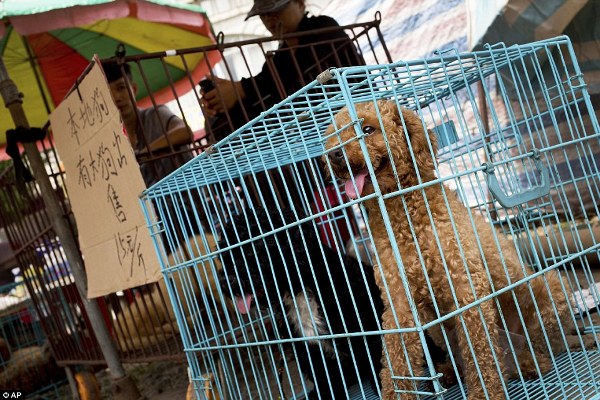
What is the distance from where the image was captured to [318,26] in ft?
12.2

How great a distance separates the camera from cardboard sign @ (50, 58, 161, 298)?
2.61 meters

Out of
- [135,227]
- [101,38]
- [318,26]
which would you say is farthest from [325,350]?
[101,38]

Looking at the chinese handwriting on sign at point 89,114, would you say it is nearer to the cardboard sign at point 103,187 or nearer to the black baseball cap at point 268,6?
the cardboard sign at point 103,187

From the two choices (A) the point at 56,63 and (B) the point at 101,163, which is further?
(A) the point at 56,63

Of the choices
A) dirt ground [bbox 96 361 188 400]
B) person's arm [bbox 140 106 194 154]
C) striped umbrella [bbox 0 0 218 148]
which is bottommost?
dirt ground [bbox 96 361 188 400]

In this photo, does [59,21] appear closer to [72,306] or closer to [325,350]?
[72,306]

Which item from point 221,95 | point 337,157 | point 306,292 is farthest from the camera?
point 221,95

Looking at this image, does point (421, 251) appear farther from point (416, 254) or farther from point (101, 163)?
point (101, 163)

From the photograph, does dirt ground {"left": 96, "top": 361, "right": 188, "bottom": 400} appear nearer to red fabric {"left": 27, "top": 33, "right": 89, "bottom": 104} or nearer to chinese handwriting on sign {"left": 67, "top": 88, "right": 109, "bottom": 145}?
chinese handwriting on sign {"left": 67, "top": 88, "right": 109, "bottom": 145}

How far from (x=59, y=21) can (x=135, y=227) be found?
139cm

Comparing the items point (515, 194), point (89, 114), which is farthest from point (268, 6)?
point (515, 194)

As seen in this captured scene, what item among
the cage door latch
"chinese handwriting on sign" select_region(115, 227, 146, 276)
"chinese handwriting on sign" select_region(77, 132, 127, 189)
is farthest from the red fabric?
the cage door latch

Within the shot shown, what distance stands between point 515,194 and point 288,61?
223cm

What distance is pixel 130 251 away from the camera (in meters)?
2.69
